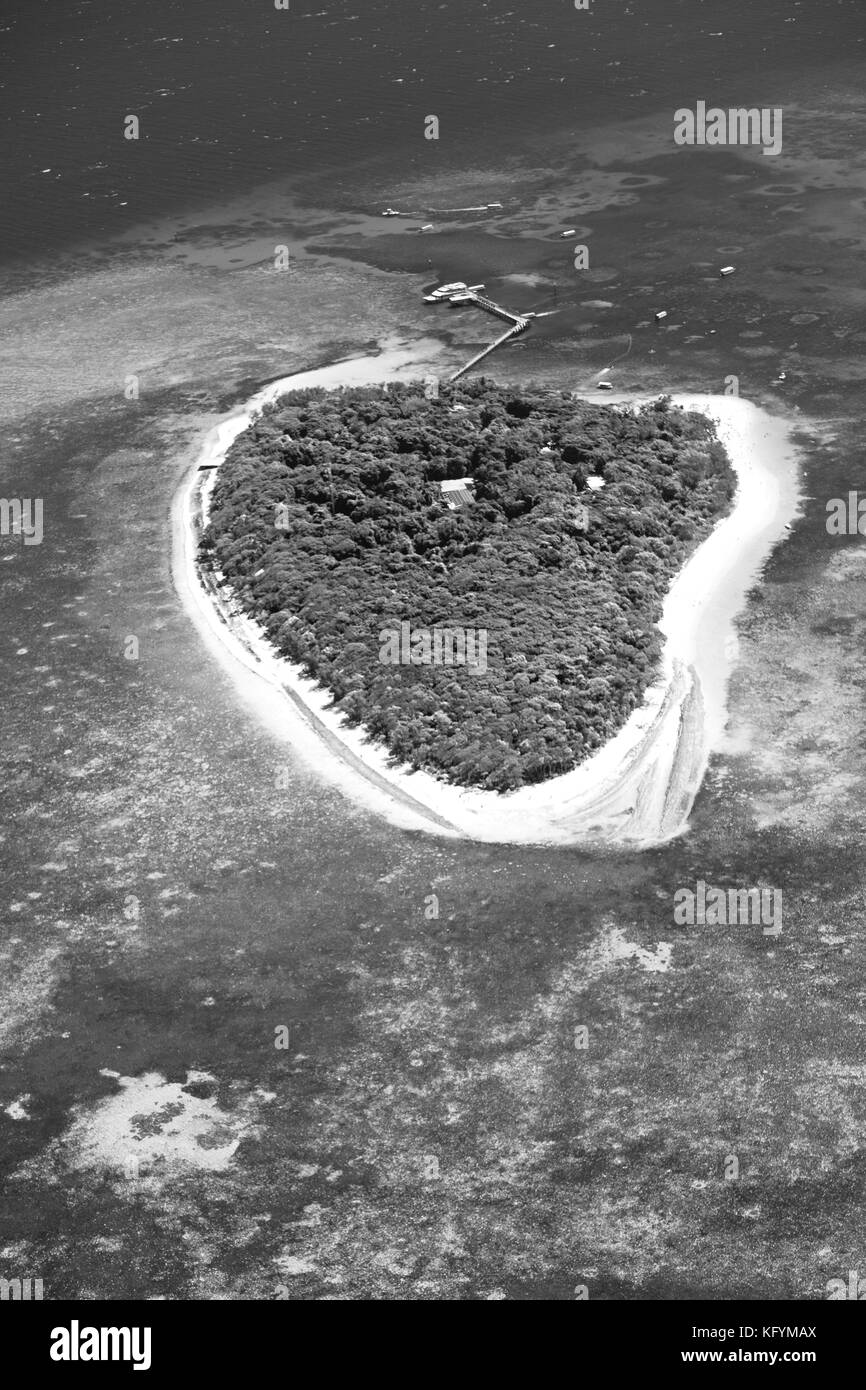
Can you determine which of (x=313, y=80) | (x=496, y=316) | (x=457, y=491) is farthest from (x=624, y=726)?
(x=313, y=80)

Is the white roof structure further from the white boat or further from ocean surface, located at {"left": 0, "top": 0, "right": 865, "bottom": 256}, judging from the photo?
ocean surface, located at {"left": 0, "top": 0, "right": 865, "bottom": 256}

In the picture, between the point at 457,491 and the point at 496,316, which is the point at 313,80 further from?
the point at 457,491

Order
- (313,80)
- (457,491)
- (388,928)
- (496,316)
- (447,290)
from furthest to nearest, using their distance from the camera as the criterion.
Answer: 1. (313,80)
2. (447,290)
3. (496,316)
4. (457,491)
5. (388,928)

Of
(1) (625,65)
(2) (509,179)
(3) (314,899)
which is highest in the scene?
(1) (625,65)

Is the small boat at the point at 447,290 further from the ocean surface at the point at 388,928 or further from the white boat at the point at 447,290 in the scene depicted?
the ocean surface at the point at 388,928

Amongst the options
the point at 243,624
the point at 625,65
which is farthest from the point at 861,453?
the point at 625,65

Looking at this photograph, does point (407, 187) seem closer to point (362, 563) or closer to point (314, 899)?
point (362, 563)

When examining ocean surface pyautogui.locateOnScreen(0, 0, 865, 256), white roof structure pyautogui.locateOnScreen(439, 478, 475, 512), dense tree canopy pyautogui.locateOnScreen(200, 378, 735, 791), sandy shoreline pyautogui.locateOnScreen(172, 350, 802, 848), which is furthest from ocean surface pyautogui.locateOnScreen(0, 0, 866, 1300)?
ocean surface pyautogui.locateOnScreen(0, 0, 865, 256)
